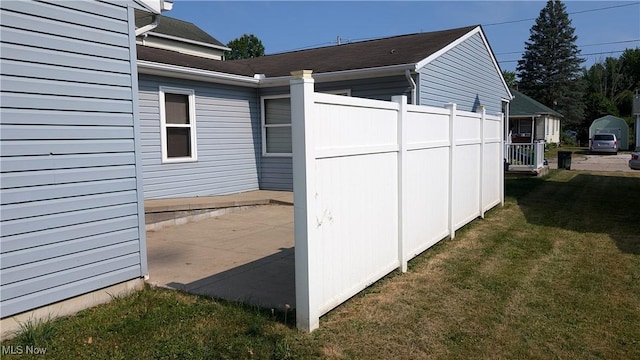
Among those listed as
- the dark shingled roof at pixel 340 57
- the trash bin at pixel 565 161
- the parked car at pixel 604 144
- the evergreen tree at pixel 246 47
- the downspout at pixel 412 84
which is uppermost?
the evergreen tree at pixel 246 47

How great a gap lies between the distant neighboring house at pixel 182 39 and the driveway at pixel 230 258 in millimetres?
14121

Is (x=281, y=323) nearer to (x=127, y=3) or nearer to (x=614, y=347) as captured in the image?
(x=614, y=347)

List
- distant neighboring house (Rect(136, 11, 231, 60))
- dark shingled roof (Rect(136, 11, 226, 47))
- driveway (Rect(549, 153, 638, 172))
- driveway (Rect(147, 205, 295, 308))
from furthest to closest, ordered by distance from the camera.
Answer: dark shingled roof (Rect(136, 11, 226, 47)), distant neighboring house (Rect(136, 11, 231, 60)), driveway (Rect(549, 153, 638, 172)), driveway (Rect(147, 205, 295, 308))

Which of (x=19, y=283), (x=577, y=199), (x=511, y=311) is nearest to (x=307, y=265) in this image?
(x=511, y=311)

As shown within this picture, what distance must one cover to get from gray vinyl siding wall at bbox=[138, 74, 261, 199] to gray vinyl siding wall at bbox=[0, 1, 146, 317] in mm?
4582

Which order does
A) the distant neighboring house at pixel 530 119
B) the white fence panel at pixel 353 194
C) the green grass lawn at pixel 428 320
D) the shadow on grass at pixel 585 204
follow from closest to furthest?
the green grass lawn at pixel 428 320 → the white fence panel at pixel 353 194 → the shadow on grass at pixel 585 204 → the distant neighboring house at pixel 530 119

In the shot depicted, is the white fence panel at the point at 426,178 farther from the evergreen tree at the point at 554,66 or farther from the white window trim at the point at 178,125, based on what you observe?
Result: the evergreen tree at the point at 554,66

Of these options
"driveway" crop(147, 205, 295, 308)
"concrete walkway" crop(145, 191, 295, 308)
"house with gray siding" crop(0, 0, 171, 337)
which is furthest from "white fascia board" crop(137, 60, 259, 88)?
"house with gray siding" crop(0, 0, 171, 337)

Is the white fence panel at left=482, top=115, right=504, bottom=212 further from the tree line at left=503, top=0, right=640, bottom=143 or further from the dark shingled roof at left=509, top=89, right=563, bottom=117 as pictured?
the tree line at left=503, top=0, right=640, bottom=143

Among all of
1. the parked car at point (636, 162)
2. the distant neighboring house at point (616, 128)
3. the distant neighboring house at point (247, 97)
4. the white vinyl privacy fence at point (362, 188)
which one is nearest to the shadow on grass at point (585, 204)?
the parked car at point (636, 162)

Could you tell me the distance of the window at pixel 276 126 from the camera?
11102 mm

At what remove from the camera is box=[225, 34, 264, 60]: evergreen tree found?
55.0m

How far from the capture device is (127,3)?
4.26 m

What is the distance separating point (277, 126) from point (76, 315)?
25.6 feet
